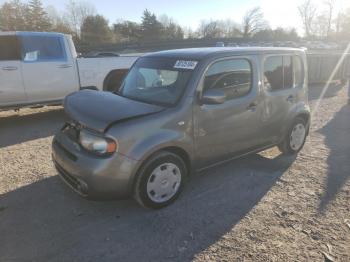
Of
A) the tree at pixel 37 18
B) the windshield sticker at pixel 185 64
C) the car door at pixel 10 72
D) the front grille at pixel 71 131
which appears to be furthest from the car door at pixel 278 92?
the tree at pixel 37 18

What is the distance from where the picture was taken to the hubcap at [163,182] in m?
3.59

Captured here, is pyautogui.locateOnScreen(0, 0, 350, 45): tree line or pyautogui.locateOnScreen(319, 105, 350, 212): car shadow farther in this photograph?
pyautogui.locateOnScreen(0, 0, 350, 45): tree line

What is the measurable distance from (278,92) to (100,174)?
294 centimetres

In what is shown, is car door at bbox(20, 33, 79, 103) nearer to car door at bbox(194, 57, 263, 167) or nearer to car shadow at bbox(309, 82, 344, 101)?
car door at bbox(194, 57, 263, 167)

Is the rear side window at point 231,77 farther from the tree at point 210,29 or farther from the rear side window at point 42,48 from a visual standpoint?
the tree at point 210,29

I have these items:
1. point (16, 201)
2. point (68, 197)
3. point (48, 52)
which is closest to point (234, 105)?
point (68, 197)

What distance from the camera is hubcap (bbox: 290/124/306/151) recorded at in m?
5.29

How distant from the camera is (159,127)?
3.45 meters

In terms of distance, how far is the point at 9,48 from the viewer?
22.8ft

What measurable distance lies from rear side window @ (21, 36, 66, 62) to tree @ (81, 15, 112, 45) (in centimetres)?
4001

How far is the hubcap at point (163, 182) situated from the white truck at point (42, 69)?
4874mm

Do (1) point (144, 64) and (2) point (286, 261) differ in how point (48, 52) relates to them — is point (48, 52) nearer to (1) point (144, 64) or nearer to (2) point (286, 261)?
(1) point (144, 64)

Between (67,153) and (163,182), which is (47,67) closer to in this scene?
(67,153)

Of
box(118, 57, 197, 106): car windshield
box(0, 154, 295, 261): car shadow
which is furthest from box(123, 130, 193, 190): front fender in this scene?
box(0, 154, 295, 261): car shadow
